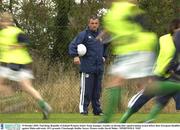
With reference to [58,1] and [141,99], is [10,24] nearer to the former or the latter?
[141,99]

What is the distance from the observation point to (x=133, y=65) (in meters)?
8.55

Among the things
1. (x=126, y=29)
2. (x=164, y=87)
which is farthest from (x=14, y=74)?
(x=164, y=87)

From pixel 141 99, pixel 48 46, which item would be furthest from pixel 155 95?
pixel 48 46

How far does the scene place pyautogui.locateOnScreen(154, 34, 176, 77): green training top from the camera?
30.3ft

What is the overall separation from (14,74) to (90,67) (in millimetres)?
2657

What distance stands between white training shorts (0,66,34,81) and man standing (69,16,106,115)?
7.84ft

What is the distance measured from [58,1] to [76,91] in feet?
15.1

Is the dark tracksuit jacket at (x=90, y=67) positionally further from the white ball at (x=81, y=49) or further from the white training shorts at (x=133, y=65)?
the white training shorts at (x=133, y=65)

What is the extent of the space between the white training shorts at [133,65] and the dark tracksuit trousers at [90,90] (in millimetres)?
3830

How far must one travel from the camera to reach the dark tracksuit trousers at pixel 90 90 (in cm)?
1255

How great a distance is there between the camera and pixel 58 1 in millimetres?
18516

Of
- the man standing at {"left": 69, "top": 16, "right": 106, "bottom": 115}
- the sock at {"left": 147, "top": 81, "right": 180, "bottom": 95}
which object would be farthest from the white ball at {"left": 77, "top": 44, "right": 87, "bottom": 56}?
the sock at {"left": 147, "top": 81, "right": 180, "bottom": 95}

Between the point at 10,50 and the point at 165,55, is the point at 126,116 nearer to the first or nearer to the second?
the point at 165,55

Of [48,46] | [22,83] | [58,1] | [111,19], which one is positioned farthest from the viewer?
[58,1]
